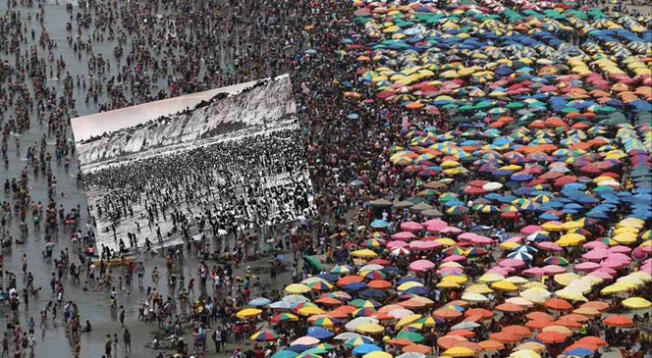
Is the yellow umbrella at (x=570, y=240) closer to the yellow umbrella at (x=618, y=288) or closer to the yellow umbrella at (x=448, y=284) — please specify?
the yellow umbrella at (x=618, y=288)

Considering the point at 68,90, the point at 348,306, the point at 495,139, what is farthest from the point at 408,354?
the point at 68,90

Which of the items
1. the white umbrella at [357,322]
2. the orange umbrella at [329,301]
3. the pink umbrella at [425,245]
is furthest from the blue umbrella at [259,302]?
the pink umbrella at [425,245]

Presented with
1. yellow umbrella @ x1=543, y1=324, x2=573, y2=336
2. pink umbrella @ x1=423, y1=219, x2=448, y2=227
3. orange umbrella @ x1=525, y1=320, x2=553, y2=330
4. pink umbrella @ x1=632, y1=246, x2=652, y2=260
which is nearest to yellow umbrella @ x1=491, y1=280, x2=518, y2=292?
orange umbrella @ x1=525, y1=320, x2=553, y2=330

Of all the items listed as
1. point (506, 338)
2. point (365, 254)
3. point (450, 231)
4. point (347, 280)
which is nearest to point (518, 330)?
point (506, 338)

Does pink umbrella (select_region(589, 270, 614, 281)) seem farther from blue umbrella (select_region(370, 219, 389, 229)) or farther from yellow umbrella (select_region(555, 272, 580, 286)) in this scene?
blue umbrella (select_region(370, 219, 389, 229))

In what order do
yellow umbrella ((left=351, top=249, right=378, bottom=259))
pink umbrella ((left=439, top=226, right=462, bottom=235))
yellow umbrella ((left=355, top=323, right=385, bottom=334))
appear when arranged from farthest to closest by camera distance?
pink umbrella ((left=439, top=226, right=462, bottom=235)) < yellow umbrella ((left=351, top=249, right=378, bottom=259)) < yellow umbrella ((left=355, top=323, right=385, bottom=334))

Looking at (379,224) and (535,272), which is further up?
(535,272)

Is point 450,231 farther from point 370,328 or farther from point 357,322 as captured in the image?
point 370,328

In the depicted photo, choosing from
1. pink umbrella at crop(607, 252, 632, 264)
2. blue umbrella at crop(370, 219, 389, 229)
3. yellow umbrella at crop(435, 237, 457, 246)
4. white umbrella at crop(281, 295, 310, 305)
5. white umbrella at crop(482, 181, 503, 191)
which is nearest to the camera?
white umbrella at crop(281, 295, 310, 305)
